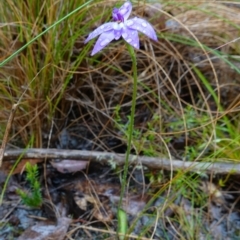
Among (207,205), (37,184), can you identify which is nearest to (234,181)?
(207,205)

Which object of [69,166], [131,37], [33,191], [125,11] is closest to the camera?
[131,37]

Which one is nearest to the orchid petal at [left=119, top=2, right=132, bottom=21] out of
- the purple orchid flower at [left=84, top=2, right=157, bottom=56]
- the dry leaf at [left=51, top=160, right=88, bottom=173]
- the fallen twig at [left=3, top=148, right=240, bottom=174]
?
the purple orchid flower at [left=84, top=2, right=157, bottom=56]

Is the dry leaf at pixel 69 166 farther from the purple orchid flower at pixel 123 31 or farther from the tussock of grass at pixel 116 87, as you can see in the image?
A: the purple orchid flower at pixel 123 31

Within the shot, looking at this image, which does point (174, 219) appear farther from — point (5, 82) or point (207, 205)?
point (5, 82)

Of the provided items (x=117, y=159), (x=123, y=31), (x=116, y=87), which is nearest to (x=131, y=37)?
(x=123, y=31)

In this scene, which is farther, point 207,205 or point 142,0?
point 142,0

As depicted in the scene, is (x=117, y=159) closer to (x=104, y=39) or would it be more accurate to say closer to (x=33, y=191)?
(x=33, y=191)
